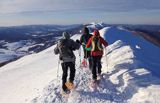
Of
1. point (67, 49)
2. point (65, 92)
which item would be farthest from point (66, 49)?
point (65, 92)

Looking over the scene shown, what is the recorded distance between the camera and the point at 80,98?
48.2 ft

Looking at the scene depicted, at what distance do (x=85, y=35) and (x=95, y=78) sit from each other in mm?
3986

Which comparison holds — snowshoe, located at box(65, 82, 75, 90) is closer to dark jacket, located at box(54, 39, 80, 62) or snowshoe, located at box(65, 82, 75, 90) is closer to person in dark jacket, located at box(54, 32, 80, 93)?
person in dark jacket, located at box(54, 32, 80, 93)

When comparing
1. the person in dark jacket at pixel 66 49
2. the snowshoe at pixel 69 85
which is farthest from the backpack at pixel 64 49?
the snowshoe at pixel 69 85

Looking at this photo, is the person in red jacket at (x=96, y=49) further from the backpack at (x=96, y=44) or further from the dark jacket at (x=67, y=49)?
the dark jacket at (x=67, y=49)

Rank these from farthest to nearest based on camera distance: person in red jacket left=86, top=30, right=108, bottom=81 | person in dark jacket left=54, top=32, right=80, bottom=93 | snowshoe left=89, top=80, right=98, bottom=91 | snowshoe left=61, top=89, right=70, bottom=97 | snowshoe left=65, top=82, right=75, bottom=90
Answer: person in red jacket left=86, top=30, right=108, bottom=81, snowshoe left=89, top=80, right=98, bottom=91, snowshoe left=65, top=82, right=75, bottom=90, person in dark jacket left=54, top=32, right=80, bottom=93, snowshoe left=61, top=89, right=70, bottom=97

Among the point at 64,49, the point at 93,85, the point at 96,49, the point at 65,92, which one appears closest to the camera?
the point at 65,92

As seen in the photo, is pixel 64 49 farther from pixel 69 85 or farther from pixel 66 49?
pixel 69 85

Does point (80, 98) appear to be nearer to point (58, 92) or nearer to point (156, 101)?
point (58, 92)

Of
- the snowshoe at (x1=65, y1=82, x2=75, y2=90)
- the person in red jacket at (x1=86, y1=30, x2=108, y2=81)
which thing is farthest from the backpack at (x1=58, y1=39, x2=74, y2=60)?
the person in red jacket at (x1=86, y1=30, x2=108, y2=81)

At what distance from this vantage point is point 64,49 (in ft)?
52.0

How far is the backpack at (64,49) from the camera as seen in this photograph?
51.8ft

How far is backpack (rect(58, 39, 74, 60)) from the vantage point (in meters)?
15.8


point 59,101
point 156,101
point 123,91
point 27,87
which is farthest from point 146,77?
point 27,87
